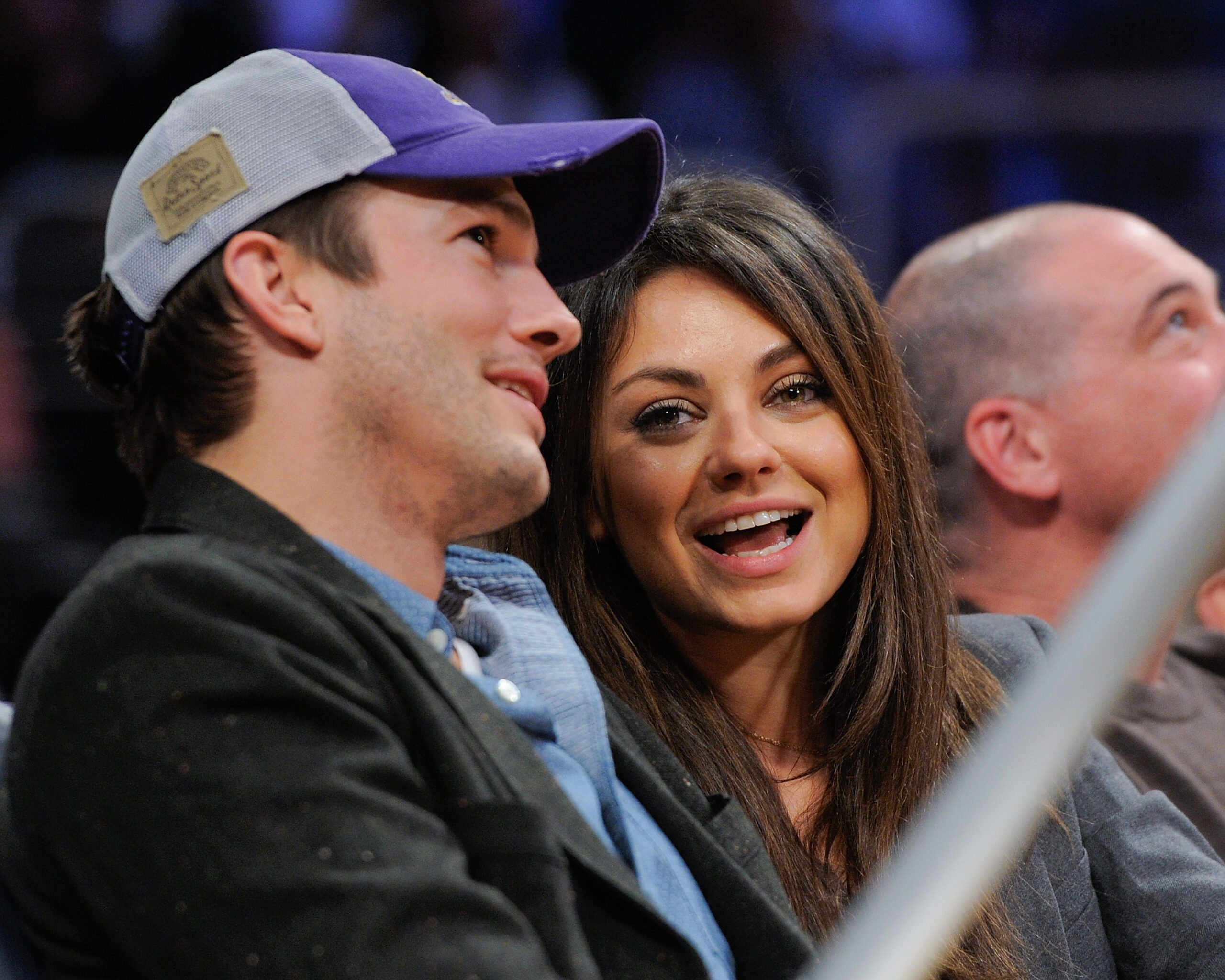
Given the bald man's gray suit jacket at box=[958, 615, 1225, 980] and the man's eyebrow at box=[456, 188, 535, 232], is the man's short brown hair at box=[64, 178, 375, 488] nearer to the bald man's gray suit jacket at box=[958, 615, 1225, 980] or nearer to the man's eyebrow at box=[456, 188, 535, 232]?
the man's eyebrow at box=[456, 188, 535, 232]

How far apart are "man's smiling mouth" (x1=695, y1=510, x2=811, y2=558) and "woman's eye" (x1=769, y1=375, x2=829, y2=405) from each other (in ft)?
0.37

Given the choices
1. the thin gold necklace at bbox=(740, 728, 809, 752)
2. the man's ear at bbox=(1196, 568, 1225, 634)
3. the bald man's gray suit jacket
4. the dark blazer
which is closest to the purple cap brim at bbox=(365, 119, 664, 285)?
the dark blazer

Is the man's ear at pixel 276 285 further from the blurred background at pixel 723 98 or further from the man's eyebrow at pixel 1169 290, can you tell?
the blurred background at pixel 723 98

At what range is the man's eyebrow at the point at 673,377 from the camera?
1479mm

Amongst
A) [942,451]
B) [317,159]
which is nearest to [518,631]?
[317,159]

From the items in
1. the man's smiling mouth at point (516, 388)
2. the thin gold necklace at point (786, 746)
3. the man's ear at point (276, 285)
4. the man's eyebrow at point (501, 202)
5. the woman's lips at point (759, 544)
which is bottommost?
the thin gold necklace at point (786, 746)

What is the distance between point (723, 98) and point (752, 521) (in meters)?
2.54

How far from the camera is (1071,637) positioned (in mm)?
526

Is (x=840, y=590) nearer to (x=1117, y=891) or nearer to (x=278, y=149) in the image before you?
(x=1117, y=891)

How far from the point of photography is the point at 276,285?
3.71ft

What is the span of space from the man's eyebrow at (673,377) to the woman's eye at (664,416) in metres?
0.02

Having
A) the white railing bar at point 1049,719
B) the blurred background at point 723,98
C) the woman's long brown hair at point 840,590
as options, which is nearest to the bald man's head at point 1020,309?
the woman's long brown hair at point 840,590

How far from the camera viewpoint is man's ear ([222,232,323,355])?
1.10 m

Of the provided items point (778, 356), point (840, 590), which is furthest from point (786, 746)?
point (778, 356)
